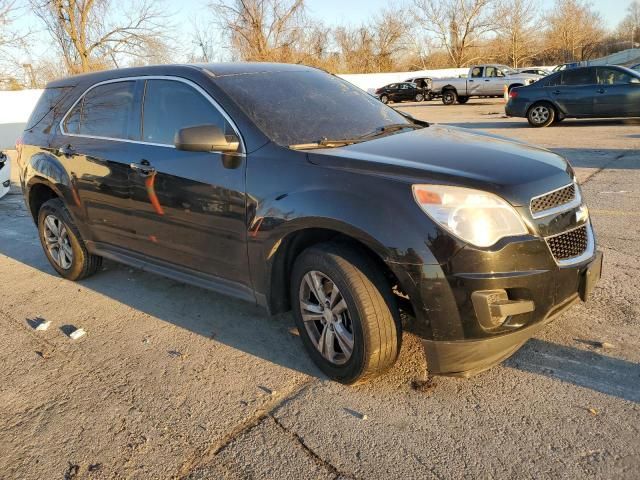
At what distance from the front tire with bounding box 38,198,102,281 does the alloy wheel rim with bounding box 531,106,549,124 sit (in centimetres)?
1284

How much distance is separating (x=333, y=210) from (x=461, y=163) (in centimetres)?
72

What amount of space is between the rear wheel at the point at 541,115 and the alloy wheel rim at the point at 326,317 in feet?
43.7

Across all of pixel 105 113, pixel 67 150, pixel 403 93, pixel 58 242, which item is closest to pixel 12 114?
pixel 58 242

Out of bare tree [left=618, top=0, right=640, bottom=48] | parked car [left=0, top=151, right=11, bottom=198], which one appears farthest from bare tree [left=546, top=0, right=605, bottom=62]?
parked car [left=0, top=151, right=11, bottom=198]

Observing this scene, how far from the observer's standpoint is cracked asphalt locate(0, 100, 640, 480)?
2416 millimetres

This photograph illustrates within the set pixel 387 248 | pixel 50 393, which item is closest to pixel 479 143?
pixel 387 248

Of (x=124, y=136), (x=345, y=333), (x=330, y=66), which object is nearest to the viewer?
(x=345, y=333)

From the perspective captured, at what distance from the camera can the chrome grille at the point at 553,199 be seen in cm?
264

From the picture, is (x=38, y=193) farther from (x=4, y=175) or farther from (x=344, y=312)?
(x=4, y=175)

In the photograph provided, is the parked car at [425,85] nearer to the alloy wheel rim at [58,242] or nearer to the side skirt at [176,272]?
the alloy wheel rim at [58,242]

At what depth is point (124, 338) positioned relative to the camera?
379 cm

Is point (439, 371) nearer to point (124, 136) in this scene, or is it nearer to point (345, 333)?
point (345, 333)

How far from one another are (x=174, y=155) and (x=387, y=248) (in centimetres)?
172

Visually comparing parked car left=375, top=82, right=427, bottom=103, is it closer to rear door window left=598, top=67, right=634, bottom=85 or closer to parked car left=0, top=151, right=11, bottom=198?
rear door window left=598, top=67, right=634, bottom=85
